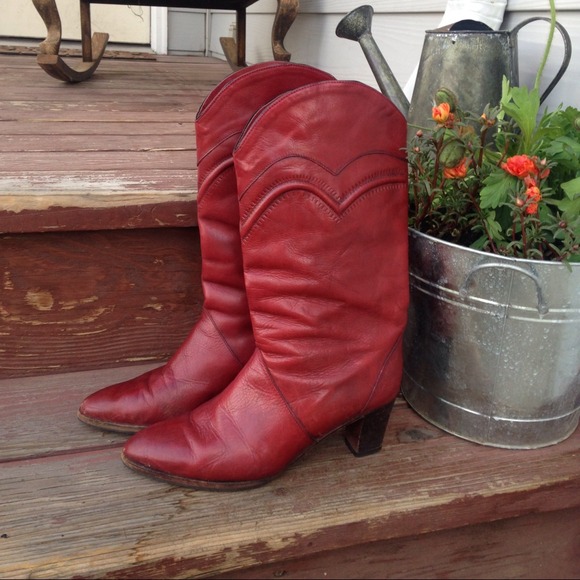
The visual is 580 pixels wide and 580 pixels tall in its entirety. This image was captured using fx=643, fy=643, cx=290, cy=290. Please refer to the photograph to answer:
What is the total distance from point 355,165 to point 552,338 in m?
0.35

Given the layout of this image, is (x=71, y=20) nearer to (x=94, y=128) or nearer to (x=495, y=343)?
(x=94, y=128)

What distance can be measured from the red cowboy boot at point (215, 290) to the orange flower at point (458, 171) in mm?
226

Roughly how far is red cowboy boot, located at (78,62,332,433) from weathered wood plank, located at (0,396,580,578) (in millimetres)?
69

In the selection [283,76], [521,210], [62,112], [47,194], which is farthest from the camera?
[62,112]

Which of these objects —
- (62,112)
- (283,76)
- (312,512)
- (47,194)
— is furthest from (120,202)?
(62,112)

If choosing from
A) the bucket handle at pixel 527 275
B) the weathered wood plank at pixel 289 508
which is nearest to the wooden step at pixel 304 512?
the weathered wood plank at pixel 289 508

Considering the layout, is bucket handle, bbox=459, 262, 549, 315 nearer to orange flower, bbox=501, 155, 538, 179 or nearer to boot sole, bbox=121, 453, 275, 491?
orange flower, bbox=501, 155, 538, 179

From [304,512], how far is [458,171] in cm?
47

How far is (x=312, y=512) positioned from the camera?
79 cm

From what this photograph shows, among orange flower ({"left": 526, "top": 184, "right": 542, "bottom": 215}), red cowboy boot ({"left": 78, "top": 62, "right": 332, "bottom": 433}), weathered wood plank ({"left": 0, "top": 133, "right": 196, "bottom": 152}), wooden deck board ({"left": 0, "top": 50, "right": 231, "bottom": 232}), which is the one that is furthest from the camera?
weathered wood plank ({"left": 0, "top": 133, "right": 196, "bottom": 152})

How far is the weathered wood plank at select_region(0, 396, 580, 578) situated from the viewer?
727mm

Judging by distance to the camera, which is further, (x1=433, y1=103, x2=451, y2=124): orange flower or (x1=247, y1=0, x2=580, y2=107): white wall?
(x1=247, y1=0, x2=580, y2=107): white wall

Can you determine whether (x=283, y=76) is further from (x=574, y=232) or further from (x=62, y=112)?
(x=62, y=112)

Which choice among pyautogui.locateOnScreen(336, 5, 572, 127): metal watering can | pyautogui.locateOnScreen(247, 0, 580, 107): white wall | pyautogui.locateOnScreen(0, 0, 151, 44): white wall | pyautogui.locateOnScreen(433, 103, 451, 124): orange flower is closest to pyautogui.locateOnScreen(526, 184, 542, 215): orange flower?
pyautogui.locateOnScreen(433, 103, 451, 124): orange flower
